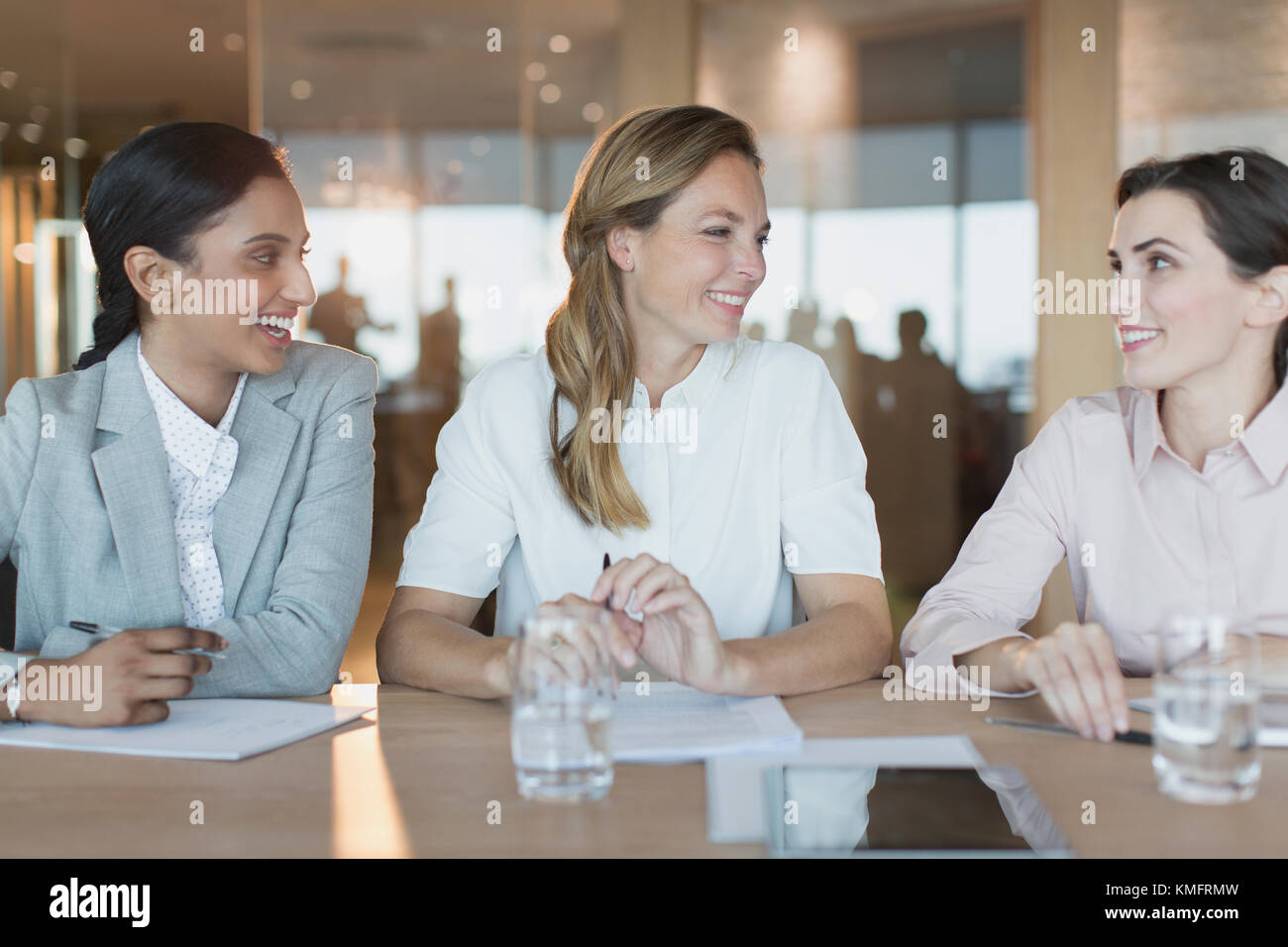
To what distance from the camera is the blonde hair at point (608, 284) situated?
195 cm

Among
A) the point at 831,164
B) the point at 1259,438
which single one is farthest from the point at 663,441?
the point at 831,164

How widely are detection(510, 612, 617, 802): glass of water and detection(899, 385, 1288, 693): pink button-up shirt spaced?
2.43 feet

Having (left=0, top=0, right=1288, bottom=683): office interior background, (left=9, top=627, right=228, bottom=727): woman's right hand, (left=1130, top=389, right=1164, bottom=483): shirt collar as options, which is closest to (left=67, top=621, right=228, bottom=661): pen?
(left=9, top=627, right=228, bottom=727): woman's right hand

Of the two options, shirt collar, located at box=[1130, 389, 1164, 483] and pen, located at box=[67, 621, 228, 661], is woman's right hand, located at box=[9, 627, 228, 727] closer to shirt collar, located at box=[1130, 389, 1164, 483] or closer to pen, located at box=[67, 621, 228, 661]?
pen, located at box=[67, 621, 228, 661]

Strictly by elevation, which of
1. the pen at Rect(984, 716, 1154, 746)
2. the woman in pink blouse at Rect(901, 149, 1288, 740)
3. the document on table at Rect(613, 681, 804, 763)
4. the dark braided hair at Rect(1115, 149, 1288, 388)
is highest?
the dark braided hair at Rect(1115, 149, 1288, 388)

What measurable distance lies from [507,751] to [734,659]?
1.11ft

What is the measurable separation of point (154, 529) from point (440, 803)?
88 centimetres

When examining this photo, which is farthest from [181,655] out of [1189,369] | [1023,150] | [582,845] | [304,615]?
[1023,150]

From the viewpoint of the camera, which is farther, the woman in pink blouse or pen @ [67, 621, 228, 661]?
the woman in pink blouse

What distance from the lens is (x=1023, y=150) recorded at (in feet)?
13.9

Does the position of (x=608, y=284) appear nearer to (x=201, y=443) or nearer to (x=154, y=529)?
(x=201, y=443)

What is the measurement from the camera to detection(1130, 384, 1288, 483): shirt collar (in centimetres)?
184

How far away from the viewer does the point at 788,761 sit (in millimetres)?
1225
